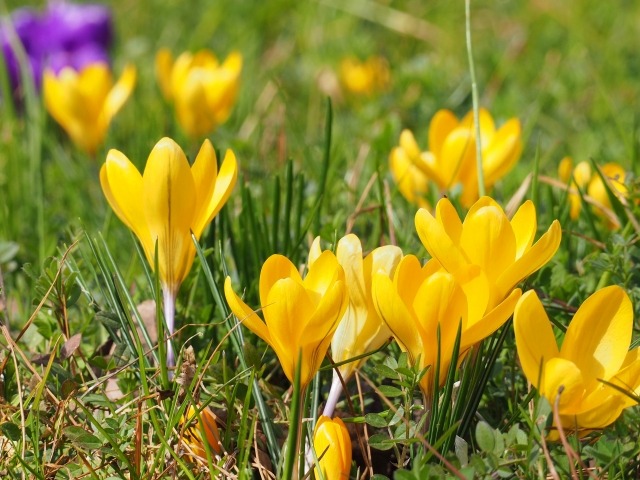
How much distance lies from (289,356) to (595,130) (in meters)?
1.84

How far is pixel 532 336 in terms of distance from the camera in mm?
856

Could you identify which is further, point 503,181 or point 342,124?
point 342,124

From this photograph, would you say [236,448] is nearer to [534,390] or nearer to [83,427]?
[83,427]

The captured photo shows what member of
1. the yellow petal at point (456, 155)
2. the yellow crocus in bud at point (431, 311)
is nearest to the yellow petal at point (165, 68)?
the yellow petal at point (456, 155)

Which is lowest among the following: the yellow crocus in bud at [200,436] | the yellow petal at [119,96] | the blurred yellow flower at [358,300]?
the yellow crocus in bud at [200,436]

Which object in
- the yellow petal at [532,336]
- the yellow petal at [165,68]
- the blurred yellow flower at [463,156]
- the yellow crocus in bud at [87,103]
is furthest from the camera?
the yellow petal at [165,68]

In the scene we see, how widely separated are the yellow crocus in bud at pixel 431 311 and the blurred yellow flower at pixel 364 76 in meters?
1.88

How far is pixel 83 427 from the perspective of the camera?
1035 millimetres

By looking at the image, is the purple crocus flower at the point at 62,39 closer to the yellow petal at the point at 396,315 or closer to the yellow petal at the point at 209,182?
the yellow petal at the point at 209,182

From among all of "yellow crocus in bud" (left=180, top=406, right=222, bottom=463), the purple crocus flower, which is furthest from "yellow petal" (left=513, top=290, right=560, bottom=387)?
the purple crocus flower

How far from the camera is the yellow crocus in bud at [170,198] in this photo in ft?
3.33

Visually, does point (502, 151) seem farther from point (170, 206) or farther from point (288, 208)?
point (170, 206)

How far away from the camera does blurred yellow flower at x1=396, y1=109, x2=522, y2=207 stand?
5.18ft

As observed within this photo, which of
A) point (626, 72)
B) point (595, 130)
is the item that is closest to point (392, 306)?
point (595, 130)
